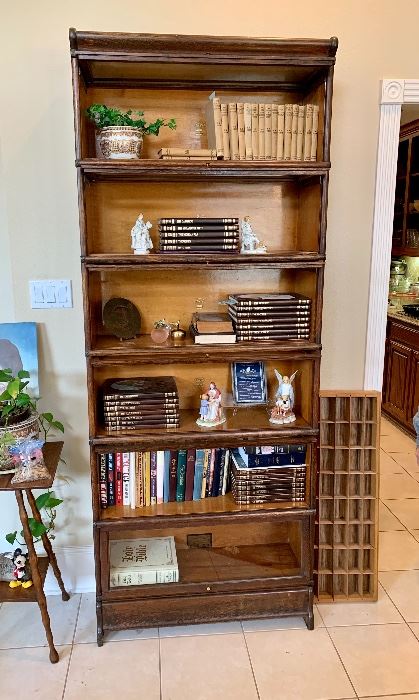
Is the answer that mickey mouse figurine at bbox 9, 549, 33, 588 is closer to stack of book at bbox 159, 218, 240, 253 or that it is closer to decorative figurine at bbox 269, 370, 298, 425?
decorative figurine at bbox 269, 370, 298, 425

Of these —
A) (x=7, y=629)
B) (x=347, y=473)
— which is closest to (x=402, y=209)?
(x=347, y=473)

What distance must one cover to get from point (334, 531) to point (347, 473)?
0.89ft

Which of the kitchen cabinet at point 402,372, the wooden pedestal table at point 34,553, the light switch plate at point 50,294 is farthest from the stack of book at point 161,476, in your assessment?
the kitchen cabinet at point 402,372

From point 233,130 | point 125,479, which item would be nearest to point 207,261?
point 233,130

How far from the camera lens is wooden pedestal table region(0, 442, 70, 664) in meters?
2.01

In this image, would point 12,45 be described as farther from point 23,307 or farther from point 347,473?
point 347,473

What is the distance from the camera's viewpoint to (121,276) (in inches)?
90.1

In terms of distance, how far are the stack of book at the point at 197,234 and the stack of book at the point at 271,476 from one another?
0.85 m

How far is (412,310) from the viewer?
4586mm

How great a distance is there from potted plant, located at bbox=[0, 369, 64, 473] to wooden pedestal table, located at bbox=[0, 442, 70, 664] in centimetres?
10

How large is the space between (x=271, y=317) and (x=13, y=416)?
103 cm

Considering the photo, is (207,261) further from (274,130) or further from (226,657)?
Answer: (226,657)

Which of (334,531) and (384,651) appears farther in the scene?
(334,531)

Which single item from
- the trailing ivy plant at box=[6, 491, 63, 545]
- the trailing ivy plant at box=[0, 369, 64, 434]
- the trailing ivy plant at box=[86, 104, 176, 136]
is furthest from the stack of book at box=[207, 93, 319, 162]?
the trailing ivy plant at box=[6, 491, 63, 545]
